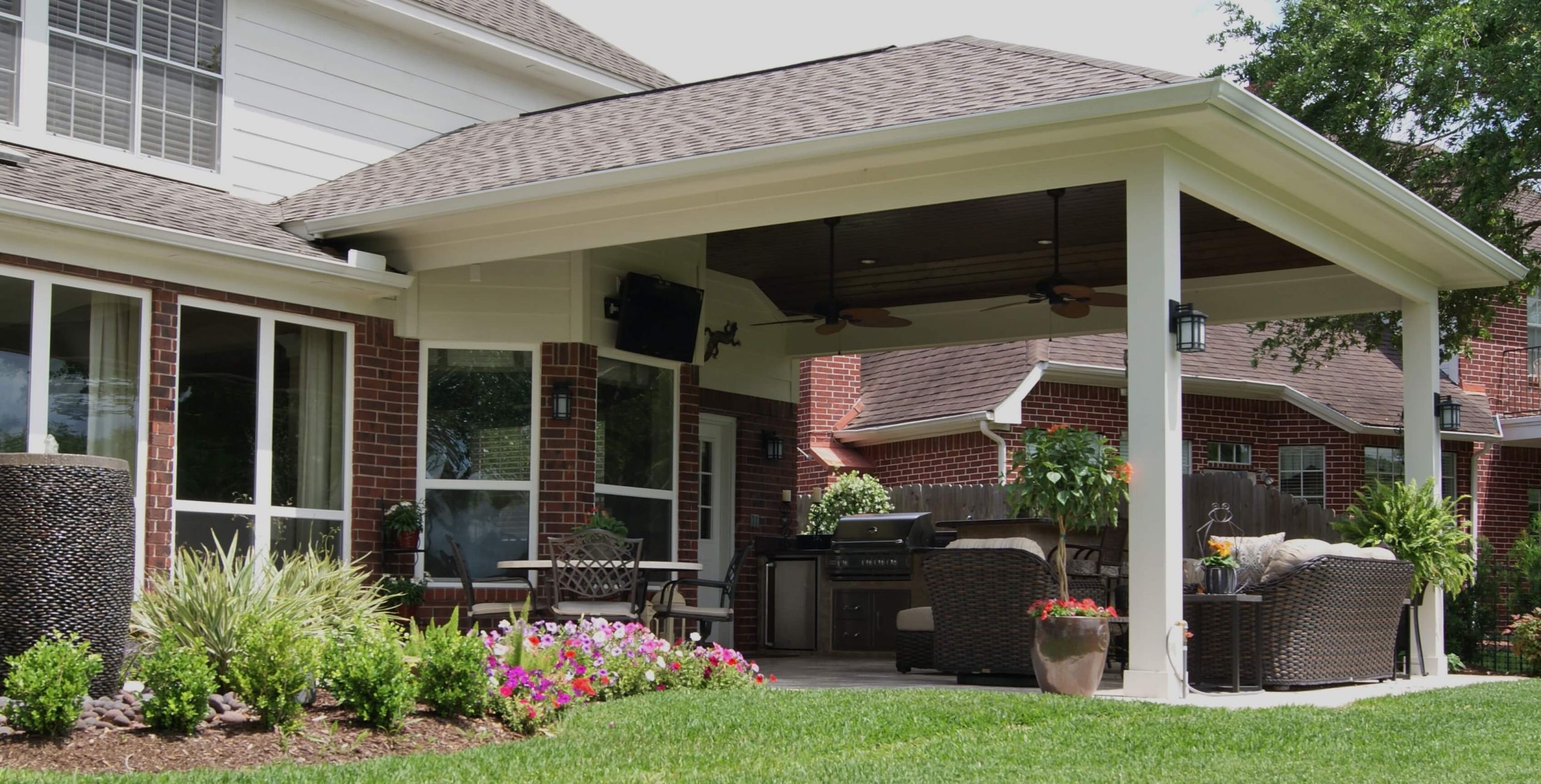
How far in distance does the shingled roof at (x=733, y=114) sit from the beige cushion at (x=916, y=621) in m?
3.53

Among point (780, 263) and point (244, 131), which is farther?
point (780, 263)

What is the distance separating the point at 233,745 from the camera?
5.79 meters

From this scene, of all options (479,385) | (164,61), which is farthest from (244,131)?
(479,385)

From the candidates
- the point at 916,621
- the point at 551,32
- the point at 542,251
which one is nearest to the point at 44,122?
the point at 542,251

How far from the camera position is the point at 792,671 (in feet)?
37.3

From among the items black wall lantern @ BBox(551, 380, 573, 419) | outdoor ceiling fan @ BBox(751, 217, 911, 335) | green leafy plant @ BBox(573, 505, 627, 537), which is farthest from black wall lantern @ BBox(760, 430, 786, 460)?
black wall lantern @ BBox(551, 380, 573, 419)

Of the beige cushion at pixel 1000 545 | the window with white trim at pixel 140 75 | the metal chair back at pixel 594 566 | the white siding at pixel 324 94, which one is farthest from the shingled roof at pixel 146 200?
the beige cushion at pixel 1000 545

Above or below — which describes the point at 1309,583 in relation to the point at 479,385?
below

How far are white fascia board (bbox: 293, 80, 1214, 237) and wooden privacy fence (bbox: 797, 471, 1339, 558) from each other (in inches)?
270

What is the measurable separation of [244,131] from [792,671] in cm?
554

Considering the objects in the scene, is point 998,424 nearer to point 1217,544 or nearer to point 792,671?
point 792,671

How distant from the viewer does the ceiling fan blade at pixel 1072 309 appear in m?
11.8

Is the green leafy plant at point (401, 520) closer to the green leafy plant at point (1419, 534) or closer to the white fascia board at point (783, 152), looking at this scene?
the white fascia board at point (783, 152)

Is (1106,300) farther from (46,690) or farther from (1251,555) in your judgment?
(46,690)
